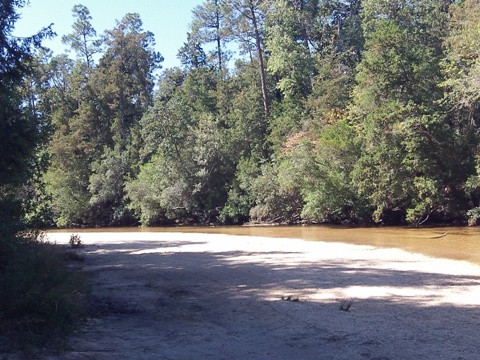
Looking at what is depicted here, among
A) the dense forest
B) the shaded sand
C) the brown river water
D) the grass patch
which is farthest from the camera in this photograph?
the dense forest

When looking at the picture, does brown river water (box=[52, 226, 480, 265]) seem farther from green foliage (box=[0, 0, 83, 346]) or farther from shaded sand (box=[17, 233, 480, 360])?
green foliage (box=[0, 0, 83, 346])

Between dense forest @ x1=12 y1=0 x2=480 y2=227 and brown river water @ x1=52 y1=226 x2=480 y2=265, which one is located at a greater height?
dense forest @ x1=12 y1=0 x2=480 y2=227

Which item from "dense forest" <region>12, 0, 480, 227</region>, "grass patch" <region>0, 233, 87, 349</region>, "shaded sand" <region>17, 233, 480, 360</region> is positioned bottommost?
"shaded sand" <region>17, 233, 480, 360</region>

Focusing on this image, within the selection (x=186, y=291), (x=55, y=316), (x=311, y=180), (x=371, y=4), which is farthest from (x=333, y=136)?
(x=55, y=316)

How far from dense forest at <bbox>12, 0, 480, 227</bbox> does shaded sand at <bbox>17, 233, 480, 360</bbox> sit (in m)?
3.81

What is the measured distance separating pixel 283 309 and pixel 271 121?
3549 cm

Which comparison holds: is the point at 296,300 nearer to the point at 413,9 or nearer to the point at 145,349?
the point at 145,349

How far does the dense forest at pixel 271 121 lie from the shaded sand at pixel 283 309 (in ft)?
12.5

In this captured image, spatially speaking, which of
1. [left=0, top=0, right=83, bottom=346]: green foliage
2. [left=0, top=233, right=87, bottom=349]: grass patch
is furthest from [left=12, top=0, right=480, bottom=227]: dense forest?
[left=0, top=233, right=87, bottom=349]: grass patch

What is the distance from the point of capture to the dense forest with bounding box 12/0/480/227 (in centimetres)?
2755

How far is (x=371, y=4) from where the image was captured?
42438 millimetres

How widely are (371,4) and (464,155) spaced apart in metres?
20.5

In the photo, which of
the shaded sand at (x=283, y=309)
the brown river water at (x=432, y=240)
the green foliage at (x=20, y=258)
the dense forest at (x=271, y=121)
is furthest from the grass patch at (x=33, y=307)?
the brown river water at (x=432, y=240)

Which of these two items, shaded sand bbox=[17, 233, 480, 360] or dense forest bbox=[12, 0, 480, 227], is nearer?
shaded sand bbox=[17, 233, 480, 360]
